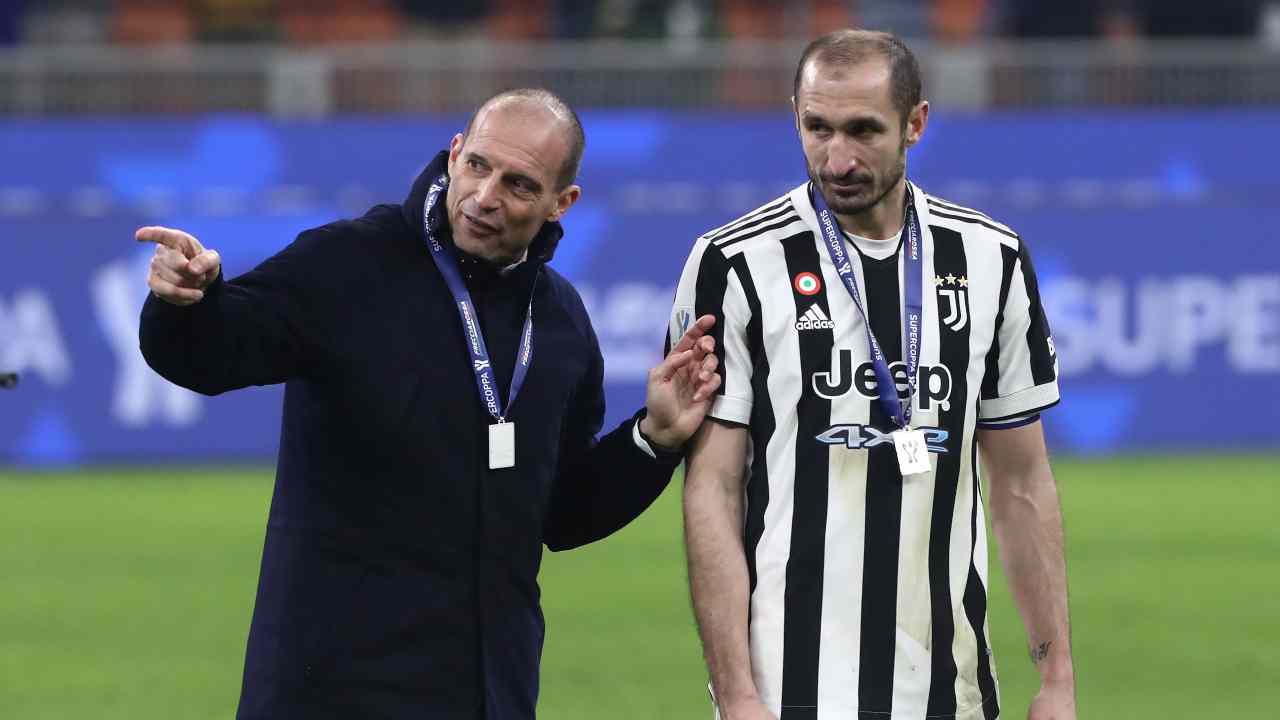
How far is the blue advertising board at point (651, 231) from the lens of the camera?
14.1 m

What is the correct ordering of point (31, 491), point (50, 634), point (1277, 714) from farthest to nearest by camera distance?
point (31, 491) < point (50, 634) < point (1277, 714)

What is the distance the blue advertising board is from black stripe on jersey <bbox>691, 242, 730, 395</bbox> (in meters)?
10.2

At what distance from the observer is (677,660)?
8281mm

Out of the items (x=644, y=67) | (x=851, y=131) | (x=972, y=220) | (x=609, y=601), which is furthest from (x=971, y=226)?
(x=644, y=67)

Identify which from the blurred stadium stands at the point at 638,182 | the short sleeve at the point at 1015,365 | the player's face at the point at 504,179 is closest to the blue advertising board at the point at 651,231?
the blurred stadium stands at the point at 638,182

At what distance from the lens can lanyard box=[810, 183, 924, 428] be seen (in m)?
3.68

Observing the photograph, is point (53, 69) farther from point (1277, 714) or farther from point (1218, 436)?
point (1277, 714)

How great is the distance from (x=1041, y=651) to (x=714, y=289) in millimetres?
914

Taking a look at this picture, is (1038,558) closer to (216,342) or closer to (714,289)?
(714,289)

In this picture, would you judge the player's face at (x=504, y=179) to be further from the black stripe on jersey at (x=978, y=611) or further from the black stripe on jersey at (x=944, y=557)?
the black stripe on jersey at (x=978, y=611)

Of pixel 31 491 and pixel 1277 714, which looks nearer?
pixel 1277 714

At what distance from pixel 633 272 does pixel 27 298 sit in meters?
4.19

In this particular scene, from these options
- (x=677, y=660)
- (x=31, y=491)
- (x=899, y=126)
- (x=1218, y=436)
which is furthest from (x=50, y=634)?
(x=1218, y=436)

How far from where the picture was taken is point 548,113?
3.97 m
